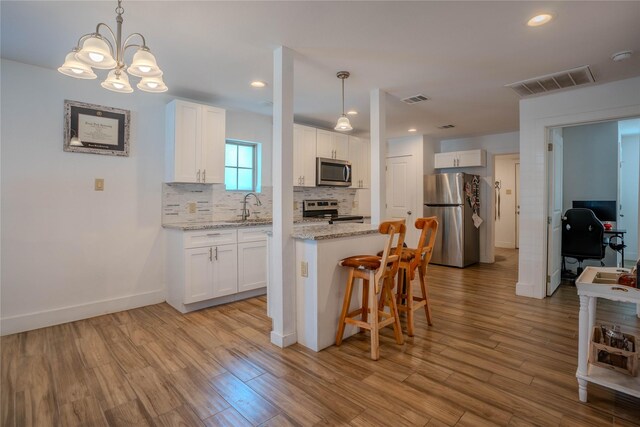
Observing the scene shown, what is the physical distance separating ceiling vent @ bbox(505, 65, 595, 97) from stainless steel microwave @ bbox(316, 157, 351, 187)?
2.45 m

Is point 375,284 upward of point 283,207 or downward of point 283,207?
downward

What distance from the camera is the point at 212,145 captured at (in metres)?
3.79

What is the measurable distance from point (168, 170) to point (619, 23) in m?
4.18

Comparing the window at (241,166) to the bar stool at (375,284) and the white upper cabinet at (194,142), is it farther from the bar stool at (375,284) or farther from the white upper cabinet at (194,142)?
the bar stool at (375,284)

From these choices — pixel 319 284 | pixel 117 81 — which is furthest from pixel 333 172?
pixel 117 81

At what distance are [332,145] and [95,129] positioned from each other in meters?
3.08

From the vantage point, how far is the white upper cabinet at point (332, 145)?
16.0 ft

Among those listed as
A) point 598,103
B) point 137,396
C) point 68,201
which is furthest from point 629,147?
point 68,201

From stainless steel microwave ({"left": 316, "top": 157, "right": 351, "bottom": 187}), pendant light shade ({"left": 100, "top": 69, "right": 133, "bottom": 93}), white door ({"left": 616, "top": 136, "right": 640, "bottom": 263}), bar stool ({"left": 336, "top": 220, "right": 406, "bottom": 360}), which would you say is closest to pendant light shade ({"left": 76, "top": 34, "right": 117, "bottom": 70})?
pendant light shade ({"left": 100, "top": 69, "right": 133, "bottom": 93})

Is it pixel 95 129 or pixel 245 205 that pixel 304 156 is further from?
pixel 95 129

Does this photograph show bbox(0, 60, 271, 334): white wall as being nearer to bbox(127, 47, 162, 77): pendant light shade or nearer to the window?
the window

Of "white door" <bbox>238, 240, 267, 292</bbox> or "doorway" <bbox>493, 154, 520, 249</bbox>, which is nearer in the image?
"white door" <bbox>238, 240, 267, 292</bbox>

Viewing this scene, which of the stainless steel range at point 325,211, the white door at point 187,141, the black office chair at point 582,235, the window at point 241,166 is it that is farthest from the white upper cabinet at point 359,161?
the black office chair at point 582,235

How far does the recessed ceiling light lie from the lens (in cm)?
212
